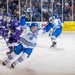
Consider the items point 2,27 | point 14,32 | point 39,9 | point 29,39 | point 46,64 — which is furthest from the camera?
point 39,9

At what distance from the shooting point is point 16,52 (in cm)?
651

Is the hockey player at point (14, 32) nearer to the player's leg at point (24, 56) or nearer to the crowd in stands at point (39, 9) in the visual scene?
the player's leg at point (24, 56)

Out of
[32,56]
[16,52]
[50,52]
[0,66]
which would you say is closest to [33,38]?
[16,52]

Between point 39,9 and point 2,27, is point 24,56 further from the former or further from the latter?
point 39,9

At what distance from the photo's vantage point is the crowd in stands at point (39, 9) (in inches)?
678

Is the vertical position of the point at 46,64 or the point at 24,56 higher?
the point at 24,56

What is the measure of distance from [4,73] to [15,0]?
11636 millimetres

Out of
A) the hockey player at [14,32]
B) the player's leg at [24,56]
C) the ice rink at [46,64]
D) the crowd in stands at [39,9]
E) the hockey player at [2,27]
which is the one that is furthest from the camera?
the crowd in stands at [39,9]

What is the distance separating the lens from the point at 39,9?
17516mm

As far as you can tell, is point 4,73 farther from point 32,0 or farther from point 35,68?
point 32,0

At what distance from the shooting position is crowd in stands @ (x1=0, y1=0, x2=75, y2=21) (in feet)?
56.5

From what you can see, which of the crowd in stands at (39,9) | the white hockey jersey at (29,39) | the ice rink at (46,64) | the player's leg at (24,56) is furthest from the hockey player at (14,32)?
the crowd in stands at (39,9)

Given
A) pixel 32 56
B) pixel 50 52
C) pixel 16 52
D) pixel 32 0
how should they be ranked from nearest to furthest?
pixel 16 52 < pixel 32 56 < pixel 50 52 < pixel 32 0

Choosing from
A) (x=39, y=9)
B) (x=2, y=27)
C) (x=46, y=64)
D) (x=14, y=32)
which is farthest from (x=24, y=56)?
(x=39, y=9)
